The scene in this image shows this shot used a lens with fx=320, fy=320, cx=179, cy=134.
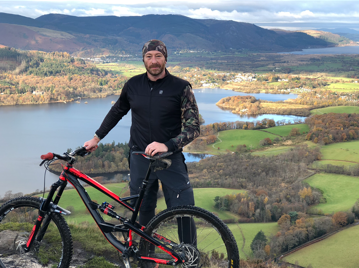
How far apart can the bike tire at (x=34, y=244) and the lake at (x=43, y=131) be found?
1449 inches

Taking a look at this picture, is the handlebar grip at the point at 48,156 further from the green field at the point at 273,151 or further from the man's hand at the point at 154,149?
the green field at the point at 273,151

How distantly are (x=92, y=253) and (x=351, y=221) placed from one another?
32.8 meters

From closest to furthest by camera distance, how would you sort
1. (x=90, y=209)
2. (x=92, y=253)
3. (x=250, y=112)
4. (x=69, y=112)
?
(x=90, y=209), (x=92, y=253), (x=69, y=112), (x=250, y=112)

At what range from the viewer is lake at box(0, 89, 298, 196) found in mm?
47113

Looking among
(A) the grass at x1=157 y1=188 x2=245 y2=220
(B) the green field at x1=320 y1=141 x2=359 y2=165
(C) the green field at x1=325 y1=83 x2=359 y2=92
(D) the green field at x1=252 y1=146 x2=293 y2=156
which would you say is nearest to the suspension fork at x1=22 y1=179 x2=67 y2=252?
(A) the grass at x1=157 y1=188 x2=245 y2=220

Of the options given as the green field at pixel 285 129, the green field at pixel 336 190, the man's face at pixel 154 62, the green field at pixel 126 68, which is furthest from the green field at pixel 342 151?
the green field at pixel 126 68

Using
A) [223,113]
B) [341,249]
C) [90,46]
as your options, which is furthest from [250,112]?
[90,46]

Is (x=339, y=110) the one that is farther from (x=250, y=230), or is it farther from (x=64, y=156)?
(x=64, y=156)

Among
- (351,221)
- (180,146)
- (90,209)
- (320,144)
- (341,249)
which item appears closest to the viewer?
(180,146)

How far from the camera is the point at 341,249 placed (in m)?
23.1

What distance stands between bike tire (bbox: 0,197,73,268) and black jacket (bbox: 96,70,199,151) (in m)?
1.01

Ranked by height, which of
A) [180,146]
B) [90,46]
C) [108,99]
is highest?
[90,46]

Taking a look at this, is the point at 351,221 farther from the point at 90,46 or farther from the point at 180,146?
the point at 90,46

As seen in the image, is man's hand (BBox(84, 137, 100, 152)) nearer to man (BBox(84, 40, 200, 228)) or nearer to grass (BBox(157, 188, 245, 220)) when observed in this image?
man (BBox(84, 40, 200, 228))
